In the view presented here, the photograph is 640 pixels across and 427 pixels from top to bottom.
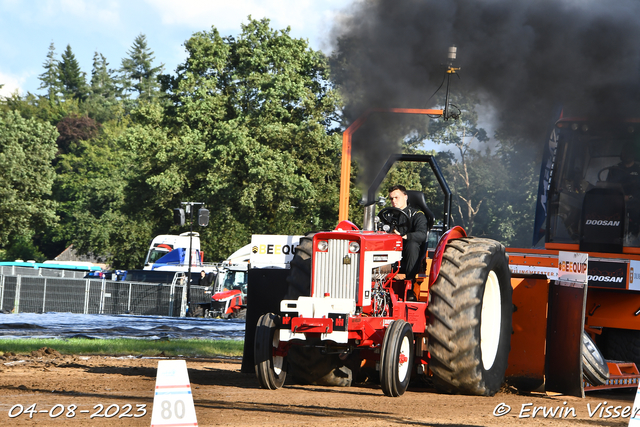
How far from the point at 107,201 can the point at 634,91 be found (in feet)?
202

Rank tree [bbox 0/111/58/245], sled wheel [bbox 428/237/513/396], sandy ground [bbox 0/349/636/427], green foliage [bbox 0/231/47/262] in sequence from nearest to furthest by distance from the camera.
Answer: sandy ground [bbox 0/349/636/427]
sled wheel [bbox 428/237/513/396]
tree [bbox 0/111/58/245]
green foliage [bbox 0/231/47/262]

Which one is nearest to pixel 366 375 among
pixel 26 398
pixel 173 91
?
pixel 26 398

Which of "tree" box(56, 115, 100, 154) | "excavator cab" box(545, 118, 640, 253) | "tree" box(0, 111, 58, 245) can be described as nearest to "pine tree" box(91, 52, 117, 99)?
"tree" box(56, 115, 100, 154)

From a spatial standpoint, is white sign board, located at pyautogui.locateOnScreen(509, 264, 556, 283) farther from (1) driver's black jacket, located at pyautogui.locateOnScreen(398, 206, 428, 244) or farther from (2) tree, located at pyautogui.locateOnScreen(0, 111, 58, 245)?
(2) tree, located at pyautogui.locateOnScreen(0, 111, 58, 245)

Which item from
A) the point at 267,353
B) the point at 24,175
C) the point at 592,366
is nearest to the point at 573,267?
the point at 592,366

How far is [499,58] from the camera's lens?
12789mm

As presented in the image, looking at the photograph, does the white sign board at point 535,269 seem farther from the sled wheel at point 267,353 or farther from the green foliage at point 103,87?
the green foliage at point 103,87

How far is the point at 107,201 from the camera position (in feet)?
223

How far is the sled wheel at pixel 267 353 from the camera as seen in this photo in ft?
23.4

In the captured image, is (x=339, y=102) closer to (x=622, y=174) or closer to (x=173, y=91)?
(x=622, y=174)

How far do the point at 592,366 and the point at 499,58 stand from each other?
6115 mm

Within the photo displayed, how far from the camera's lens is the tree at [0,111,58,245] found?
47.7 metres

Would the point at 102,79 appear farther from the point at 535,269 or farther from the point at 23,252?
the point at 535,269

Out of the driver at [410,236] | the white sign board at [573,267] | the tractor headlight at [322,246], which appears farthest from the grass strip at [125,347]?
the white sign board at [573,267]
